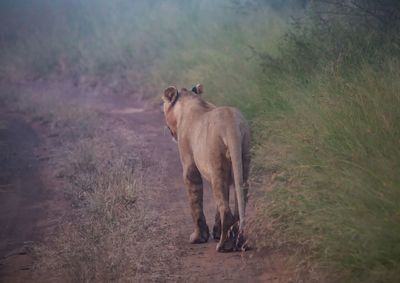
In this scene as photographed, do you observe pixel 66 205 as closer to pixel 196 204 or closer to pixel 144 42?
pixel 196 204

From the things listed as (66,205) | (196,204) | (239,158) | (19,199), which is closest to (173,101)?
(196,204)

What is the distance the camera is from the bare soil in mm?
5684

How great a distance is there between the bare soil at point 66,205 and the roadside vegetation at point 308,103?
33 centimetres

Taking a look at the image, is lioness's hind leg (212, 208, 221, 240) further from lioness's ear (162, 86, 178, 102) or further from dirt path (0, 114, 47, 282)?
dirt path (0, 114, 47, 282)

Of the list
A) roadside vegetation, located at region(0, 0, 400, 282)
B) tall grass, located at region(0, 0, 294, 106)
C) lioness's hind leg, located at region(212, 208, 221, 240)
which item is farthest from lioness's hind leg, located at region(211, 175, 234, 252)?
tall grass, located at region(0, 0, 294, 106)

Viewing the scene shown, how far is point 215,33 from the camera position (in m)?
14.5

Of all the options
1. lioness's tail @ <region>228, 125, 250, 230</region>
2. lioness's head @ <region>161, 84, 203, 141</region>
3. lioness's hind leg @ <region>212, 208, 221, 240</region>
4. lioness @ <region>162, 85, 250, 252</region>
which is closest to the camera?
lioness's tail @ <region>228, 125, 250, 230</region>

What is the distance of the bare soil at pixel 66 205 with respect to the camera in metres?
5.68

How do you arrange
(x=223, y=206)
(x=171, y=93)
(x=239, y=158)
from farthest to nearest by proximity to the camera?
1. (x=171, y=93)
2. (x=223, y=206)
3. (x=239, y=158)

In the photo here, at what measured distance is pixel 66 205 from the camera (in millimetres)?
8219

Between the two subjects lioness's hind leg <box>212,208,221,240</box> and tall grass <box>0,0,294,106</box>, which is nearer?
lioness's hind leg <box>212,208,221,240</box>

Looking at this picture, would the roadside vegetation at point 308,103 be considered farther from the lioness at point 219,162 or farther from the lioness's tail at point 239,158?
the lioness at point 219,162

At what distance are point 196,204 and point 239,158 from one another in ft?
3.13

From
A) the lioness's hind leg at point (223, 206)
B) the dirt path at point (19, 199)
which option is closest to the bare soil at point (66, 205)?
the dirt path at point (19, 199)
